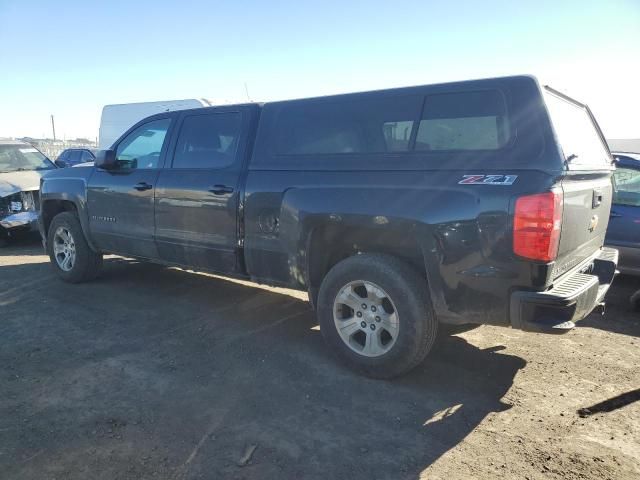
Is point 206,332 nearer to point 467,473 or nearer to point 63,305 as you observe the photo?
point 63,305

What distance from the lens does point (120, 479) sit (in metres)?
2.39

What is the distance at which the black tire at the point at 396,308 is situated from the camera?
3.25 metres

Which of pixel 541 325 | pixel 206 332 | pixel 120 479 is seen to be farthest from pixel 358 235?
pixel 120 479

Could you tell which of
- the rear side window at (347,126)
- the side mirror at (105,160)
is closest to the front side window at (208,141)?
the rear side window at (347,126)

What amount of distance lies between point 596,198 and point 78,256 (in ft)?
17.6

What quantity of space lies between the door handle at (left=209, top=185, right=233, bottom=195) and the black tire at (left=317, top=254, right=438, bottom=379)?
4.12ft

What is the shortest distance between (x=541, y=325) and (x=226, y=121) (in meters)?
3.17

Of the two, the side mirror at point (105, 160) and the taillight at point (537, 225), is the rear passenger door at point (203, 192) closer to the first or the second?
the side mirror at point (105, 160)

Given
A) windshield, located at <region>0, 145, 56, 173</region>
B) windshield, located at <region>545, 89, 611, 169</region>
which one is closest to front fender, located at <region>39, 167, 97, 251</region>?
windshield, located at <region>0, 145, 56, 173</region>

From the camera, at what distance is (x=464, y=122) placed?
3174 mm

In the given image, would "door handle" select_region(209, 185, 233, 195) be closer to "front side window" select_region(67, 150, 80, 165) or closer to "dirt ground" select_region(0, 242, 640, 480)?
"dirt ground" select_region(0, 242, 640, 480)

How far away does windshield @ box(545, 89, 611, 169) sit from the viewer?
3027 millimetres

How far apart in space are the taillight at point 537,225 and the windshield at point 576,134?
0.35 meters

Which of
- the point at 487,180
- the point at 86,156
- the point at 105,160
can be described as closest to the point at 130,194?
the point at 105,160
